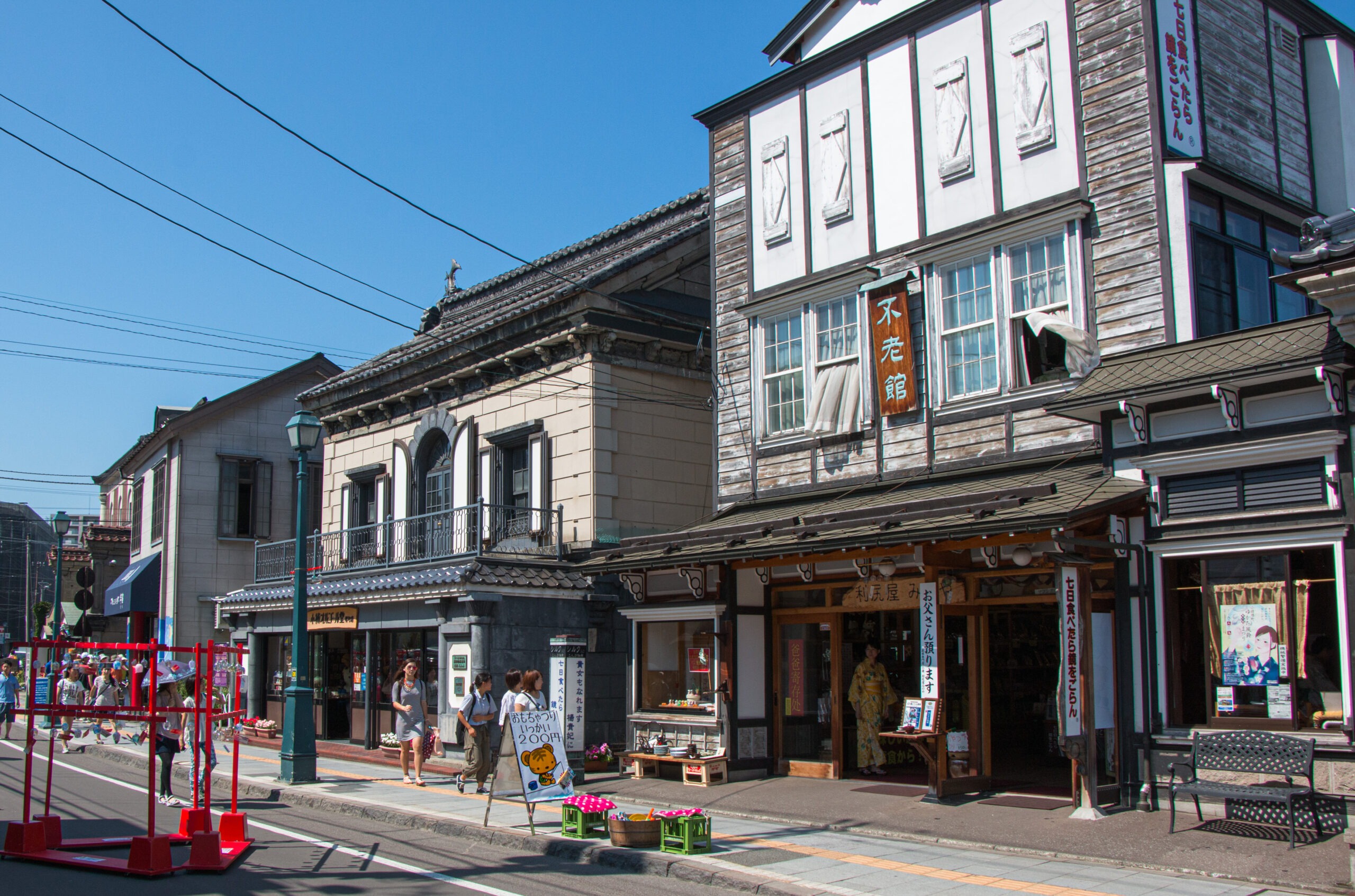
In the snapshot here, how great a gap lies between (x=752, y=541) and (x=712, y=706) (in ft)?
10.8

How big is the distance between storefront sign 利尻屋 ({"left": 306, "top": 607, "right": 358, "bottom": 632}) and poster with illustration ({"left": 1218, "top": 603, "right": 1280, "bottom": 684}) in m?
14.8

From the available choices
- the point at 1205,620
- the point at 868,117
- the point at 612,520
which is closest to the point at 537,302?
the point at 612,520

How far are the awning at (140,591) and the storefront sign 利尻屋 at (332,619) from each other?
45.1 feet

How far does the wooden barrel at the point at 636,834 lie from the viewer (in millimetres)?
10586

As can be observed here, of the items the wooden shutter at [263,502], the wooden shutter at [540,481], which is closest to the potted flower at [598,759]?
the wooden shutter at [540,481]

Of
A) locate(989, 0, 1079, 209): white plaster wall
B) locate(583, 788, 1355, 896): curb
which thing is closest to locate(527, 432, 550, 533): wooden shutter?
locate(583, 788, 1355, 896): curb

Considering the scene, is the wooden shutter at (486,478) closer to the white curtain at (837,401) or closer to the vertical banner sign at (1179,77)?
the white curtain at (837,401)

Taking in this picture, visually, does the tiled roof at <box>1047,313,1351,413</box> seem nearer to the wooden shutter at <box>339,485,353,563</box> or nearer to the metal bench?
the metal bench

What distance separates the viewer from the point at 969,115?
1452 centimetres

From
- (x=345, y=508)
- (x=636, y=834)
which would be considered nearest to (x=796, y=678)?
(x=636, y=834)

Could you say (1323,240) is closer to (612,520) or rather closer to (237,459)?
(612,520)

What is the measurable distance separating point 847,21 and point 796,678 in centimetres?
972

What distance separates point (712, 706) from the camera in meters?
16.2

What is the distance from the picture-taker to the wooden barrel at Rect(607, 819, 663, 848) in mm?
10586
